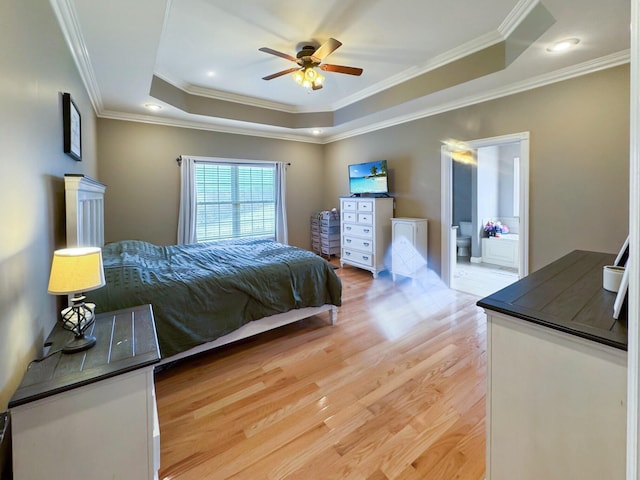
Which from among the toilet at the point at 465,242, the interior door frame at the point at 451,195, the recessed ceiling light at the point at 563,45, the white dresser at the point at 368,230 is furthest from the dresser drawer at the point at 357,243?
the recessed ceiling light at the point at 563,45

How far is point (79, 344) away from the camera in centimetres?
129

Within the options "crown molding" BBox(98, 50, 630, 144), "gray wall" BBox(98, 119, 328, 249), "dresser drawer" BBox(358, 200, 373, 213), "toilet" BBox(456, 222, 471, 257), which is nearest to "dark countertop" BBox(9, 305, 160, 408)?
"gray wall" BBox(98, 119, 328, 249)

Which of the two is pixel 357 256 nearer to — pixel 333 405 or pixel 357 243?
pixel 357 243

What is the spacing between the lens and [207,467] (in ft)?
4.88

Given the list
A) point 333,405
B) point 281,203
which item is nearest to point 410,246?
point 281,203

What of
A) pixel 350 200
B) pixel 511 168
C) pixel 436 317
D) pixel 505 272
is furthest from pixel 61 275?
pixel 511 168

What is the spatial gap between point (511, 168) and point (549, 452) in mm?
6109

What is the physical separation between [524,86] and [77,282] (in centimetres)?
433

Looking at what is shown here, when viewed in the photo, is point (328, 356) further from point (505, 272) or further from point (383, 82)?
point (505, 272)

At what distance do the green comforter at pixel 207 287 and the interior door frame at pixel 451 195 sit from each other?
82.4 inches

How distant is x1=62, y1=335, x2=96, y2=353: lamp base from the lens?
1.25 m

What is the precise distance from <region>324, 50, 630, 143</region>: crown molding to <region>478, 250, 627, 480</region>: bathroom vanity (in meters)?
2.76

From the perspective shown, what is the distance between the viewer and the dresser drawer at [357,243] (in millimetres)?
4916

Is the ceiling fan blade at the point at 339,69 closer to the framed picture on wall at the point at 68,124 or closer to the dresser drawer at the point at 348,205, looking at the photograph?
the framed picture on wall at the point at 68,124
